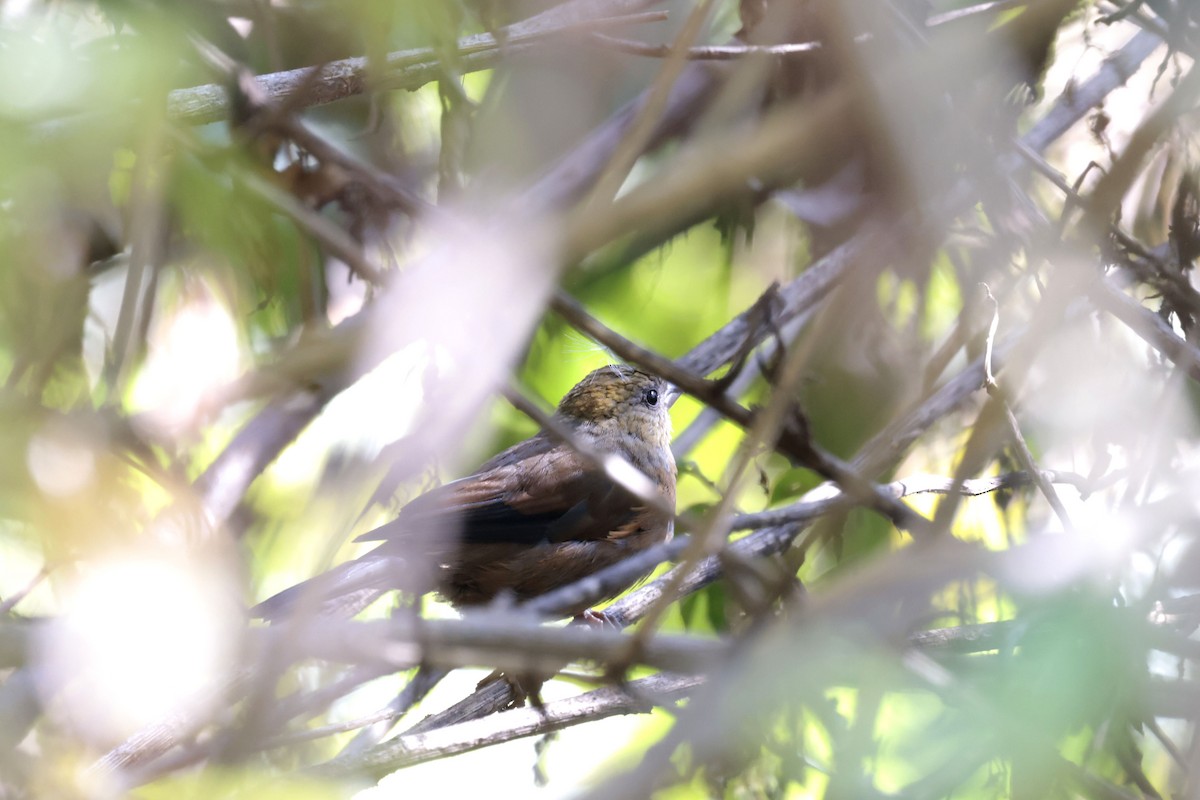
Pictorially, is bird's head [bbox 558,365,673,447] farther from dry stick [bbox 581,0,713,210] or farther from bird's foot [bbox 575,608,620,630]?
dry stick [bbox 581,0,713,210]

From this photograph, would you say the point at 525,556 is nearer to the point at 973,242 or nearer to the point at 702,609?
the point at 702,609

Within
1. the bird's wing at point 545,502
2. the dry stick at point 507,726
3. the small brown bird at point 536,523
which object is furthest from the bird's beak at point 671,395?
the dry stick at point 507,726

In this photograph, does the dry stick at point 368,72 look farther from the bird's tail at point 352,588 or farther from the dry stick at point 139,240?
the bird's tail at point 352,588

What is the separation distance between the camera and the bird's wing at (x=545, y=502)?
3600 millimetres

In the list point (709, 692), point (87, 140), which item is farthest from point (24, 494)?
point (709, 692)

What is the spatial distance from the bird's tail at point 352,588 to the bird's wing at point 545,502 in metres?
0.50

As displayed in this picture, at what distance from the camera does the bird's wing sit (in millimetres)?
3600

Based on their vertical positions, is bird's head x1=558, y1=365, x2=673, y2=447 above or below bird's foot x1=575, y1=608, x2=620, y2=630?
above

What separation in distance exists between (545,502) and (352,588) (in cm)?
91

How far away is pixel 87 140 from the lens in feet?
5.54

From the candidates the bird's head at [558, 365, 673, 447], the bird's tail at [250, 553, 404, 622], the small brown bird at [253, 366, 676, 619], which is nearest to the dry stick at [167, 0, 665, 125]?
the bird's tail at [250, 553, 404, 622]

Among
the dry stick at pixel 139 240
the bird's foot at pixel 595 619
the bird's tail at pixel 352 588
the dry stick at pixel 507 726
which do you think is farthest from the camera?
the bird's foot at pixel 595 619

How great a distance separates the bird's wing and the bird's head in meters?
0.52

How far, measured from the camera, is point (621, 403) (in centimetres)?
436
